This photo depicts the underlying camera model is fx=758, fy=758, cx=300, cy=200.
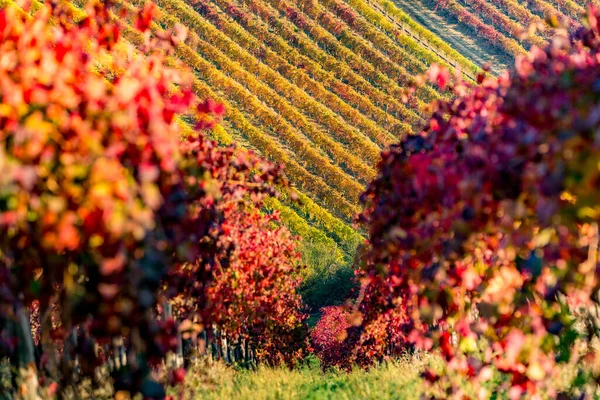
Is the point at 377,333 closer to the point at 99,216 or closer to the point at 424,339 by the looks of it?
the point at 424,339

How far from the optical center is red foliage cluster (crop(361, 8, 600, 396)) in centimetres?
266

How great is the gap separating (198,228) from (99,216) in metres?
1.60

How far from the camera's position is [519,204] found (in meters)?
2.76

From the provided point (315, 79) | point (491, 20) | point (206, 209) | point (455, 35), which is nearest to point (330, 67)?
point (315, 79)

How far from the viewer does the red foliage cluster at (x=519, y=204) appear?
105 inches

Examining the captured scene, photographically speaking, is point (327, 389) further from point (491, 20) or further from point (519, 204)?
point (491, 20)

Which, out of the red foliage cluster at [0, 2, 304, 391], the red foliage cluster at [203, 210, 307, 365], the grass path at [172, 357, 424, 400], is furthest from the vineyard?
the red foliage cluster at [203, 210, 307, 365]

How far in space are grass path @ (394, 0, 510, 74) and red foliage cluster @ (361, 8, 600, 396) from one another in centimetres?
4943

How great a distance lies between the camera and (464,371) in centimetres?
481

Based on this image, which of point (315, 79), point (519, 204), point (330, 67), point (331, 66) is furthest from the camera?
point (331, 66)

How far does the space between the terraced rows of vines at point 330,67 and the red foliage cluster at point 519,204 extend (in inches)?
1318

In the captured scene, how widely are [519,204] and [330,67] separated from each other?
47.6 m

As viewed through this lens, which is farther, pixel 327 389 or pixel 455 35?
pixel 455 35

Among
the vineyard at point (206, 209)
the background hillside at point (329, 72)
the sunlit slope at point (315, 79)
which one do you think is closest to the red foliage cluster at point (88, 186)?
the vineyard at point (206, 209)
